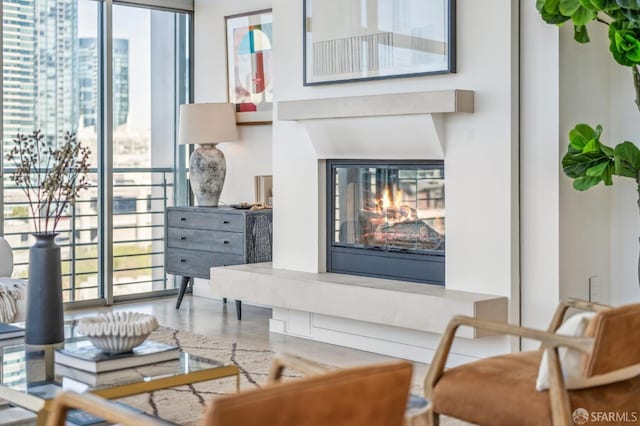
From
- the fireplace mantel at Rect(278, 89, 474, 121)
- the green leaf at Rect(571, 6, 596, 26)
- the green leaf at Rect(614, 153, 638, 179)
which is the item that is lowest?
the green leaf at Rect(614, 153, 638, 179)

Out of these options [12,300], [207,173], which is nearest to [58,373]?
[12,300]

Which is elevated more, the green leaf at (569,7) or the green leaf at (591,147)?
the green leaf at (569,7)

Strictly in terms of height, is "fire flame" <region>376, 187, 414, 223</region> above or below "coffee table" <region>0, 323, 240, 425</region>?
above

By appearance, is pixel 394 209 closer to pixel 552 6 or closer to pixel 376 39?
pixel 376 39

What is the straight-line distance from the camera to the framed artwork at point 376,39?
475 cm

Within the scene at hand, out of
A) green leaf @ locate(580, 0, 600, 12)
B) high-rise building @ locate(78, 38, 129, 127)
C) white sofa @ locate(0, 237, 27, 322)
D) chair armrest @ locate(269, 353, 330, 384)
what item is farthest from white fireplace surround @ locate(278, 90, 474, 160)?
chair armrest @ locate(269, 353, 330, 384)

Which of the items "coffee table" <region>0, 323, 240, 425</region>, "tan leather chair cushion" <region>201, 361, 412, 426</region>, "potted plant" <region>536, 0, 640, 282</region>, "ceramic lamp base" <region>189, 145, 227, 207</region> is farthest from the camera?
"ceramic lamp base" <region>189, 145, 227, 207</region>

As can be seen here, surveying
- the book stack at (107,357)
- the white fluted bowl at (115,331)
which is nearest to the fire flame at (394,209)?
the book stack at (107,357)

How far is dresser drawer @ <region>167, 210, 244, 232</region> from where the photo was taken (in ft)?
20.4

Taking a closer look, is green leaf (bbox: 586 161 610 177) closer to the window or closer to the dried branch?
the dried branch

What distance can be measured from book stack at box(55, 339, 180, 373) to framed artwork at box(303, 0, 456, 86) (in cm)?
227

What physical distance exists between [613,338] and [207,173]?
4.43 meters

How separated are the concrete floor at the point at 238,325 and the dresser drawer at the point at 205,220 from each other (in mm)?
615

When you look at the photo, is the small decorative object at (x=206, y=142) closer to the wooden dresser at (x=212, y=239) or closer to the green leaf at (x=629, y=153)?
the wooden dresser at (x=212, y=239)
